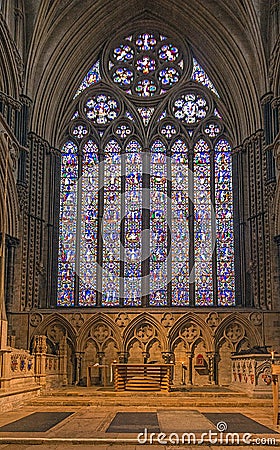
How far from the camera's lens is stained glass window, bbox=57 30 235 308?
2508cm

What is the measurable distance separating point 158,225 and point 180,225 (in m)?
0.86

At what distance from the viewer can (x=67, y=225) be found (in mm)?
25891

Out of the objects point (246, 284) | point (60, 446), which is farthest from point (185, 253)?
point (60, 446)

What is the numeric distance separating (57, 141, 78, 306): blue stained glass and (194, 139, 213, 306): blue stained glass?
15.7 feet

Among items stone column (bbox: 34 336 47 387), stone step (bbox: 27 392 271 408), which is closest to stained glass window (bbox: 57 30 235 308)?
stone column (bbox: 34 336 47 387)

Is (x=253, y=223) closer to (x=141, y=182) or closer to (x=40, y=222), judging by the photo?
(x=141, y=182)

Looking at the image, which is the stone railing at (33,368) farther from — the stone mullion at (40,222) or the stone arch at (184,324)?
→ the stone arch at (184,324)

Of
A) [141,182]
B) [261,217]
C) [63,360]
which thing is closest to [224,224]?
[261,217]

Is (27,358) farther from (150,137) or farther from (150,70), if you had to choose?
(150,70)

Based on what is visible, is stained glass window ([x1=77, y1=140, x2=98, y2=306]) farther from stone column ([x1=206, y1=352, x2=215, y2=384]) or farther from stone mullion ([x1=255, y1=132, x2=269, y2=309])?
stone mullion ([x1=255, y1=132, x2=269, y2=309])

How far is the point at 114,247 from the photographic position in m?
25.6

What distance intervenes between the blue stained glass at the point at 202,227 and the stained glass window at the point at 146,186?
39 millimetres

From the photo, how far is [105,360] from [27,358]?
257 inches

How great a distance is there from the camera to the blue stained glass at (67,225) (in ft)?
82.6
